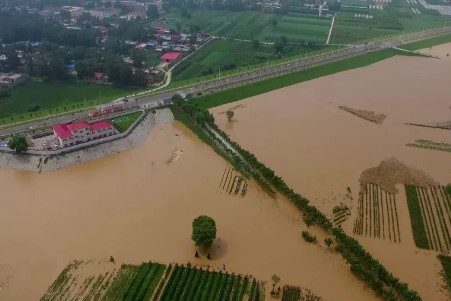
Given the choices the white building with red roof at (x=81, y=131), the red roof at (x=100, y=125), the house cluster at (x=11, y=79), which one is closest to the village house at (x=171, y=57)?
the house cluster at (x=11, y=79)

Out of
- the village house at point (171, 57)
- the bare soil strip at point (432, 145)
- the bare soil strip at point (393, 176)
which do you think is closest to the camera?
the bare soil strip at point (393, 176)

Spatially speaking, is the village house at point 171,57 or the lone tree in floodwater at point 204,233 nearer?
the lone tree in floodwater at point 204,233

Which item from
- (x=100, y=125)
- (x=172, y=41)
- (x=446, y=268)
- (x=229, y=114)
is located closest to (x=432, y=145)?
(x=446, y=268)

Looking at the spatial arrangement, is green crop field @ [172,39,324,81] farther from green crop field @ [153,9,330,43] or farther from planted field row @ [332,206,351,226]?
planted field row @ [332,206,351,226]

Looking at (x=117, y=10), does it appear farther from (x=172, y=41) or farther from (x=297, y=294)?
(x=297, y=294)

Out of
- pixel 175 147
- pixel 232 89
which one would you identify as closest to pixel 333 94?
pixel 232 89

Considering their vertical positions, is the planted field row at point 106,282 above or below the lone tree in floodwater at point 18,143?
below

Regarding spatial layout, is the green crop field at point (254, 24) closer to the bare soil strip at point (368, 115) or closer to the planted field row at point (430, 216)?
the bare soil strip at point (368, 115)
